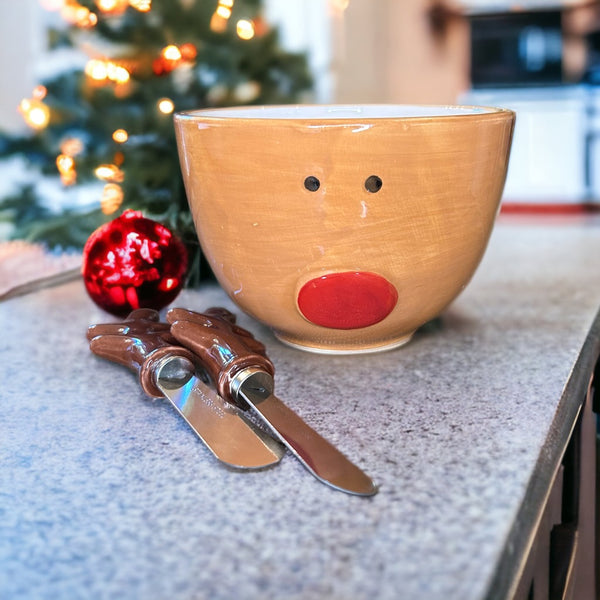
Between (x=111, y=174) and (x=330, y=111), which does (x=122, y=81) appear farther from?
(x=330, y=111)

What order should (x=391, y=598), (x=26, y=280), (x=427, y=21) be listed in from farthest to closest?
(x=427, y=21) < (x=26, y=280) < (x=391, y=598)

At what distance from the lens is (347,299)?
1.47ft

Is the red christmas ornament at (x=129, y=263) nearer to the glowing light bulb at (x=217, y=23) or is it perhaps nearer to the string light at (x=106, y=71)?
the string light at (x=106, y=71)

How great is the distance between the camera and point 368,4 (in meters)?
3.78

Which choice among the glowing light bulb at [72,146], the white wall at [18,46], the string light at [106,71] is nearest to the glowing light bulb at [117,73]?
the string light at [106,71]

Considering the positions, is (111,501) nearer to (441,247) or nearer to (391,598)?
(391,598)

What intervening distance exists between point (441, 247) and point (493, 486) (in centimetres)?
17

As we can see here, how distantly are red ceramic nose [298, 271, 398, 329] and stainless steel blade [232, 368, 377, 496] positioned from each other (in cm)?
6

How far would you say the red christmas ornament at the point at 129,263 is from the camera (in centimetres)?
54

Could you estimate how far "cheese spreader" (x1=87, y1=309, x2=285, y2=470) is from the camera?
35 cm

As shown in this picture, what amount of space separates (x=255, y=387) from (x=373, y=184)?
0.41ft

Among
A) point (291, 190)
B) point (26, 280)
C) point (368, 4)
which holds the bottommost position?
point (26, 280)

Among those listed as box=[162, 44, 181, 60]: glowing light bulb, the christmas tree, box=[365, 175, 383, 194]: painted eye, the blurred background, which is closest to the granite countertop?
box=[365, 175, 383, 194]: painted eye

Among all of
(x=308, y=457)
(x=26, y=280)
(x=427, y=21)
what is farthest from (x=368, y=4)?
(x=308, y=457)
